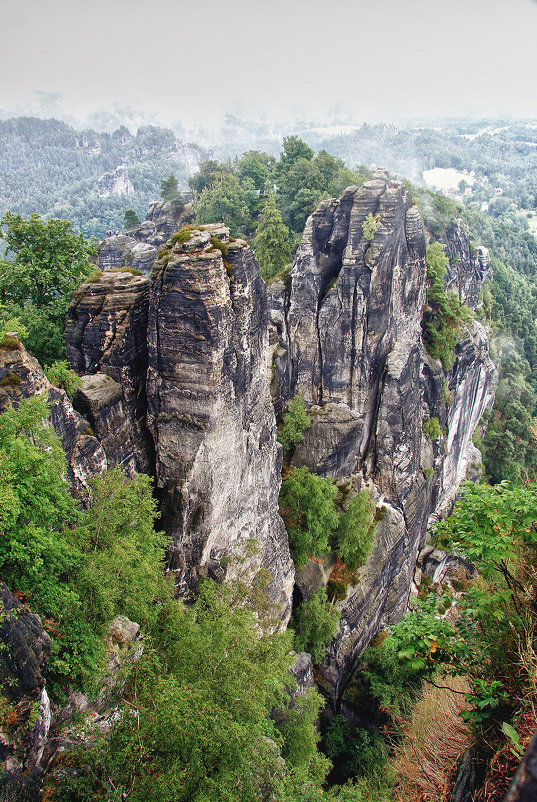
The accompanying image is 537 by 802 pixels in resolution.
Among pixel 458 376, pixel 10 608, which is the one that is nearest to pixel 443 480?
pixel 458 376

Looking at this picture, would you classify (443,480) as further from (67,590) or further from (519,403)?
(67,590)

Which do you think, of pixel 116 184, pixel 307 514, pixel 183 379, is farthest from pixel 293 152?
pixel 116 184

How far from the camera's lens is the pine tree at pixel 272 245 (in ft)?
147

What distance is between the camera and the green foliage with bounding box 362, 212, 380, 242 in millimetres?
35125

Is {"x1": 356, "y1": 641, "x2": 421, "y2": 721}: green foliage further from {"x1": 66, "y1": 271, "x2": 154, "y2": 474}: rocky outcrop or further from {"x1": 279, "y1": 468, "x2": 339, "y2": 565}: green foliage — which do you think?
{"x1": 66, "y1": 271, "x2": 154, "y2": 474}: rocky outcrop

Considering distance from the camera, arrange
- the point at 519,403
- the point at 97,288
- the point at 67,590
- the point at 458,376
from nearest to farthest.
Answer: the point at 67,590 → the point at 97,288 → the point at 458,376 → the point at 519,403

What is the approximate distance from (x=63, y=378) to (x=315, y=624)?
756 inches

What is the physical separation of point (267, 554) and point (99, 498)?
37.6ft

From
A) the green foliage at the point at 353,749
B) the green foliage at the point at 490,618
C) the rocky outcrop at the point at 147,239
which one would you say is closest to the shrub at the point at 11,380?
the green foliage at the point at 490,618

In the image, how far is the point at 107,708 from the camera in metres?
12.5

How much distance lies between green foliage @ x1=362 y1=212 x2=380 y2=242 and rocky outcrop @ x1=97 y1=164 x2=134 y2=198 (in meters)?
142

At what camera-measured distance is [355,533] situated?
29453 mm

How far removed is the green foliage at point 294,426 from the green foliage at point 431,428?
15164 mm

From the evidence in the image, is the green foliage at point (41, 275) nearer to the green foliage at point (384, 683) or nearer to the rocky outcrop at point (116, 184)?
the green foliage at point (384, 683)
